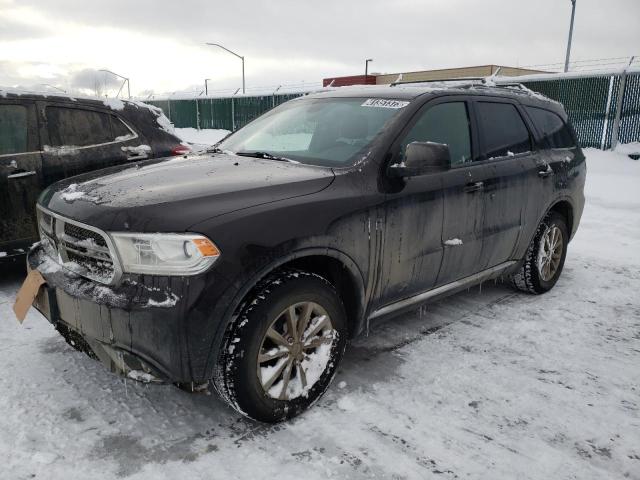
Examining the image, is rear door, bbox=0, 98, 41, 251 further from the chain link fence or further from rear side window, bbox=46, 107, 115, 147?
the chain link fence

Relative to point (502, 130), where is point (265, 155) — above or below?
below

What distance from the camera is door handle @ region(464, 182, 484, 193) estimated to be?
11.8 feet

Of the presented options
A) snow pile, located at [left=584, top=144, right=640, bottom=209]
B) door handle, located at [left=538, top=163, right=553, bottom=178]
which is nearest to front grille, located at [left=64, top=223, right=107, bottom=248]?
door handle, located at [left=538, top=163, right=553, bottom=178]

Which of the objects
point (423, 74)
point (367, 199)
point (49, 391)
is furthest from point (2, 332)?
point (423, 74)

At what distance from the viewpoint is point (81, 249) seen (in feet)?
8.39

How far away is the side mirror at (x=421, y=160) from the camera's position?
301cm

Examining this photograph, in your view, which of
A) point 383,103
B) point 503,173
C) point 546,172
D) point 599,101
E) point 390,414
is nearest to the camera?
point 390,414

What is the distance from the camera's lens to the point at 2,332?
372cm

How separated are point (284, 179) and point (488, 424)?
1.65 metres

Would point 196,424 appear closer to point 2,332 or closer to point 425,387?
point 425,387

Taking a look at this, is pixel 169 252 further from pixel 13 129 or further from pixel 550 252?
pixel 550 252

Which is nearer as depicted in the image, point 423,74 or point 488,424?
point 488,424

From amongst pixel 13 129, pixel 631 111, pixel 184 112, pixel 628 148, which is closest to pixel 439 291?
pixel 13 129

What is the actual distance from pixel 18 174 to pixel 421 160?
3470 millimetres
